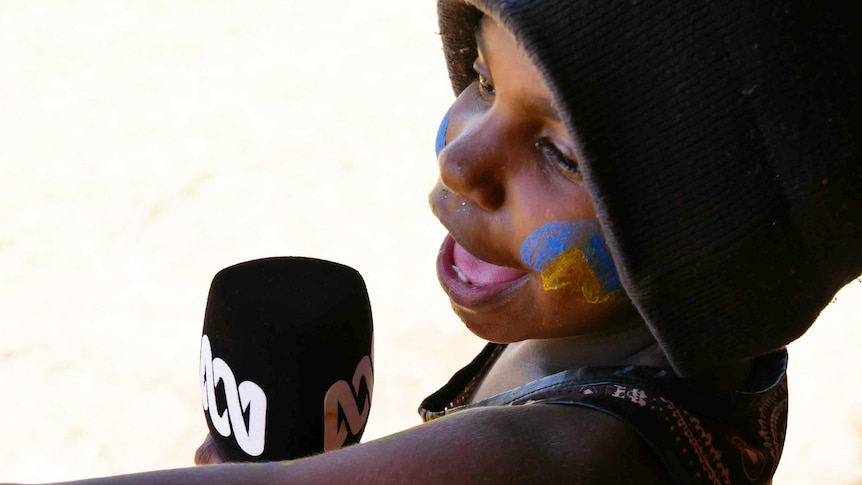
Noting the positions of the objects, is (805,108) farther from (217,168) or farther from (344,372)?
(217,168)

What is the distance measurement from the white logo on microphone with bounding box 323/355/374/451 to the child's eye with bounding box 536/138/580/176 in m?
0.32

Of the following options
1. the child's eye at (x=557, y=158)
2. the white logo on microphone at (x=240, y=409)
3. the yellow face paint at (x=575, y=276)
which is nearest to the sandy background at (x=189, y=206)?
the white logo on microphone at (x=240, y=409)

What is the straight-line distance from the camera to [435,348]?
2721mm

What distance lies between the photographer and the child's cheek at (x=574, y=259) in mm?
898

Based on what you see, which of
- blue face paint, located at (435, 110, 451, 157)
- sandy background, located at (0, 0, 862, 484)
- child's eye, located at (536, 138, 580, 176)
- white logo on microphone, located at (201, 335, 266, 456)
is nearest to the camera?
child's eye, located at (536, 138, 580, 176)

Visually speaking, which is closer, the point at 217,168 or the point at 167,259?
the point at 167,259

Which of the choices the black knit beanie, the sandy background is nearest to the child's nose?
the black knit beanie

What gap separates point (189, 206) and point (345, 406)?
236 cm

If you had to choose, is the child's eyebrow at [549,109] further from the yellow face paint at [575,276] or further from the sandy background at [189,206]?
the sandy background at [189,206]

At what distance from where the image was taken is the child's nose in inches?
35.3

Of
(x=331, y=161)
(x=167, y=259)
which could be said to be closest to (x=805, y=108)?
(x=167, y=259)

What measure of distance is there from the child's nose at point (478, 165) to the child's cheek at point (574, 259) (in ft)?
0.18

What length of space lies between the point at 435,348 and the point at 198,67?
196 centimetres

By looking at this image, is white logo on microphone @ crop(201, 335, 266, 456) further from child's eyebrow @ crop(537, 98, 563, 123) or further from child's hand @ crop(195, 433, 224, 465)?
child's eyebrow @ crop(537, 98, 563, 123)
